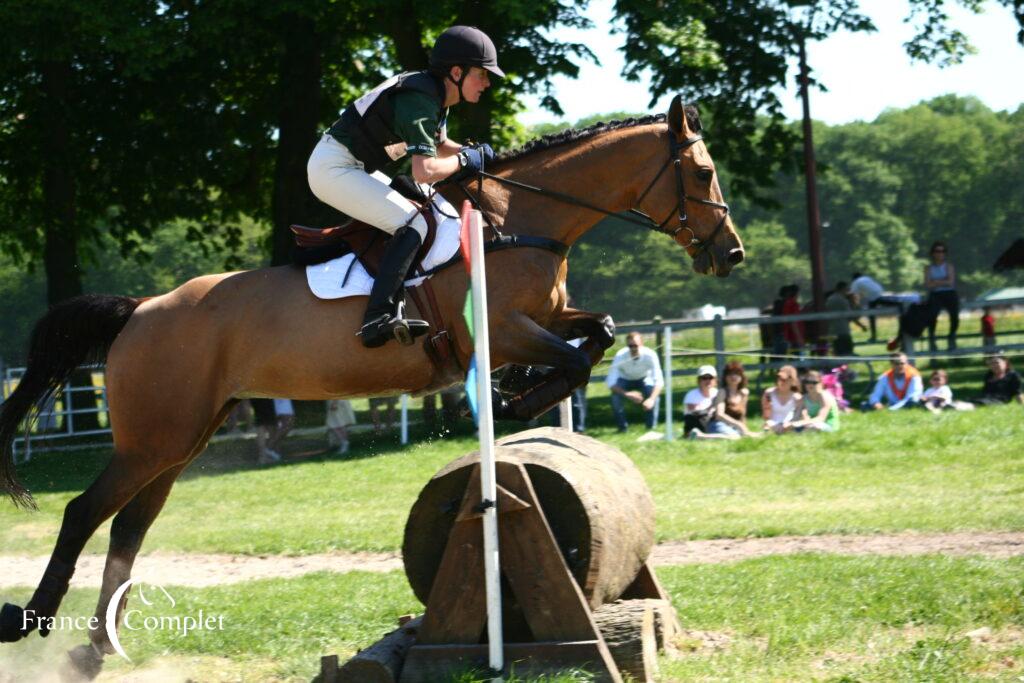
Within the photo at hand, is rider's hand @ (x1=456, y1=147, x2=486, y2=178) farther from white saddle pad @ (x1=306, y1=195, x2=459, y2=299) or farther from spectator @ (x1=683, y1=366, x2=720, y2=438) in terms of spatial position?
spectator @ (x1=683, y1=366, x2=720, y2=438)

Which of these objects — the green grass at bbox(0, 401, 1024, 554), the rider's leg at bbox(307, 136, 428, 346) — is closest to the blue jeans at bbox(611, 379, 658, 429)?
the green grass at bbox(0, 401, 1024, 554)

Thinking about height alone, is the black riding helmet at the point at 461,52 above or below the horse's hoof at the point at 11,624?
above

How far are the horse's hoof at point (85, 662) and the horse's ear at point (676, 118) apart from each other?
3.71 meters

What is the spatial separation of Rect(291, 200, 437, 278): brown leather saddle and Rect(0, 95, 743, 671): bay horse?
0.34 feet

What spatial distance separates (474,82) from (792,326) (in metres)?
13.6

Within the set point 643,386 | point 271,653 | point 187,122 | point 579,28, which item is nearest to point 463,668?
point 271,653

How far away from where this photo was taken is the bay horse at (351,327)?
536 cm

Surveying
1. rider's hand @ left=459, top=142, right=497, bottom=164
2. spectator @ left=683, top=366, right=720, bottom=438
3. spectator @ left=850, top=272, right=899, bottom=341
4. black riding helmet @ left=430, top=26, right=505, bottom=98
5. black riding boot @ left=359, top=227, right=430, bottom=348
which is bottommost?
spectator @ left=683, top=366, right=720, bottom=438

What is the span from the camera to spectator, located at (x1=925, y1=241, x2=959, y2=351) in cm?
1669

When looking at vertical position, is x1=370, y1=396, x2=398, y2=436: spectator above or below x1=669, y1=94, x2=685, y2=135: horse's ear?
below

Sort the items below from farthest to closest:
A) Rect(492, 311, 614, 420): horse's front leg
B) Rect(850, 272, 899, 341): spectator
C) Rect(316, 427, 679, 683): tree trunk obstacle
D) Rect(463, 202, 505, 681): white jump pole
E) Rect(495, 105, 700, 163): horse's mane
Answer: Rect(850, 272, 899, 341): spectator < Rect(495, 105, 700, 163): horse's mane < Rect(492, 311, 614, 420): horse's front leg < Rect(316, 427, 679, 683): tree trunk obstacle < Rect(463, 202, 505, 681): white jump pole

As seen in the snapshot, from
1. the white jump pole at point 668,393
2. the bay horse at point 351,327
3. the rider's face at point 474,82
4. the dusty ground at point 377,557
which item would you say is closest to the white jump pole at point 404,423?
the white jump pole at point 668,393

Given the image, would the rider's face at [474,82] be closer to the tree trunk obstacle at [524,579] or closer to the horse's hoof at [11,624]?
the tree trunk obstacle at [524,579]

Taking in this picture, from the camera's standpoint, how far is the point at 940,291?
16922 mm
